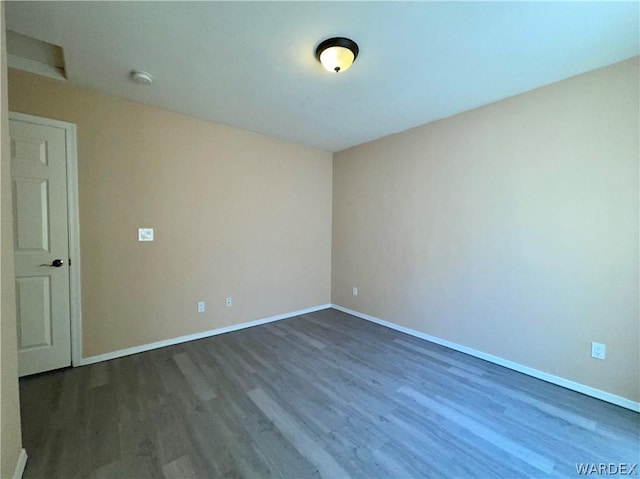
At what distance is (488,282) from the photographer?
9.05ft

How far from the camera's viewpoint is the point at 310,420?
1.88 m

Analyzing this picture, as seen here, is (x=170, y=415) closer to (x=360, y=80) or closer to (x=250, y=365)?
(x=250, y=365)

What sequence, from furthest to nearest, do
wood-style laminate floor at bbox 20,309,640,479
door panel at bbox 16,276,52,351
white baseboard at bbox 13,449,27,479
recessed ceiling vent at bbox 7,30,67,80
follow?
1. door panel at bbox 16,276,52,351
2. recessed ceiling vent at bbox 7,30,67,80
3. wood-style laminate floor at bbox 20,309,640,479
4. white baseboard at bbox 13,449,27,479

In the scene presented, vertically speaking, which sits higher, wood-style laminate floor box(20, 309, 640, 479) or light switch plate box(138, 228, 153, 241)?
light switch plate box(138, 228, 153, 241)

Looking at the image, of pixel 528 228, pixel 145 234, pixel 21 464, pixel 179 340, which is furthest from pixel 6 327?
pixel 528 228

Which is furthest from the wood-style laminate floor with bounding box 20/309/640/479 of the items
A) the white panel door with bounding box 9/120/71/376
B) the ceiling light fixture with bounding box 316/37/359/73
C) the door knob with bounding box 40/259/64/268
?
the ceiling light fixture with bounding box 316/37/359/73

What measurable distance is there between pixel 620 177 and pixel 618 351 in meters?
1.34

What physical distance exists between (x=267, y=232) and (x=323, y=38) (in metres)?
2.48

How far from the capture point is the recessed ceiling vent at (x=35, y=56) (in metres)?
2.21

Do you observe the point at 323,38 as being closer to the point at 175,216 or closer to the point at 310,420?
the point at 175,216

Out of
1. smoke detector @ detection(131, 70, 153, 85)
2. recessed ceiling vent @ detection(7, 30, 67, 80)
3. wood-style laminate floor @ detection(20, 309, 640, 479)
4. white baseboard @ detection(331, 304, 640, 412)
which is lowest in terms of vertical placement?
wood-style laminate floor @ detection(20, 309, 640, 479)

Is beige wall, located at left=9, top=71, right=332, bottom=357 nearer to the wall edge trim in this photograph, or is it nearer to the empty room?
the empty room

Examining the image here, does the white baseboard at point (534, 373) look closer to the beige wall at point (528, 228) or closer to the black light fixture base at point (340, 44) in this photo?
the beige wall at point (528, 228)

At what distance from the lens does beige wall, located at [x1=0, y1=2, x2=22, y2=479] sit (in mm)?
1252
